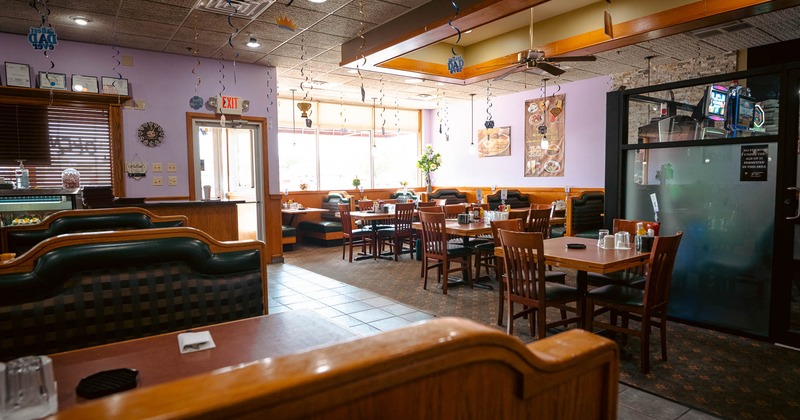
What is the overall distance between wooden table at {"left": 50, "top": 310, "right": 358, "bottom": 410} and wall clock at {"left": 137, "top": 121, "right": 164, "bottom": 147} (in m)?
5.99

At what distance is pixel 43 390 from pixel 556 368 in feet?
3.87

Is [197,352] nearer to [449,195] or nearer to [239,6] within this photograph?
[239,6]

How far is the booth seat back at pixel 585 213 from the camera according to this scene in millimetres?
7918

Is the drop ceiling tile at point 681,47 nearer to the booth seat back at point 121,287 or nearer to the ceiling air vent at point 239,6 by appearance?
the ceiling air vent at point 239,6

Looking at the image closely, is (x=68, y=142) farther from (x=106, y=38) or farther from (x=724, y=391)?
(x=724, y=391)

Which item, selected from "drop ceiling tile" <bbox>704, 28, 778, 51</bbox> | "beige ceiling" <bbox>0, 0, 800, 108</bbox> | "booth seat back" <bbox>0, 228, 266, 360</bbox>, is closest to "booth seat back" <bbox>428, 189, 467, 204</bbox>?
"beige ceiling" <bbox>0, 0, 800, 108</bbox>

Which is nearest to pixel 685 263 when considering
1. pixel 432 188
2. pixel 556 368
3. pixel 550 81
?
pixel 556 368

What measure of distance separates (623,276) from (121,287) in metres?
3.84

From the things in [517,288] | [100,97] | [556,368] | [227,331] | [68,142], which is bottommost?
[517,288]

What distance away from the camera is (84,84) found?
20.5 ft

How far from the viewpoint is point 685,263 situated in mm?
4457

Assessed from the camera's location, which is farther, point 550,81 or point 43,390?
point 550,81

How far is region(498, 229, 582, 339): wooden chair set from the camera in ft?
11.6

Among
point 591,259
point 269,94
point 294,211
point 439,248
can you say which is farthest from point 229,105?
point 591,259
